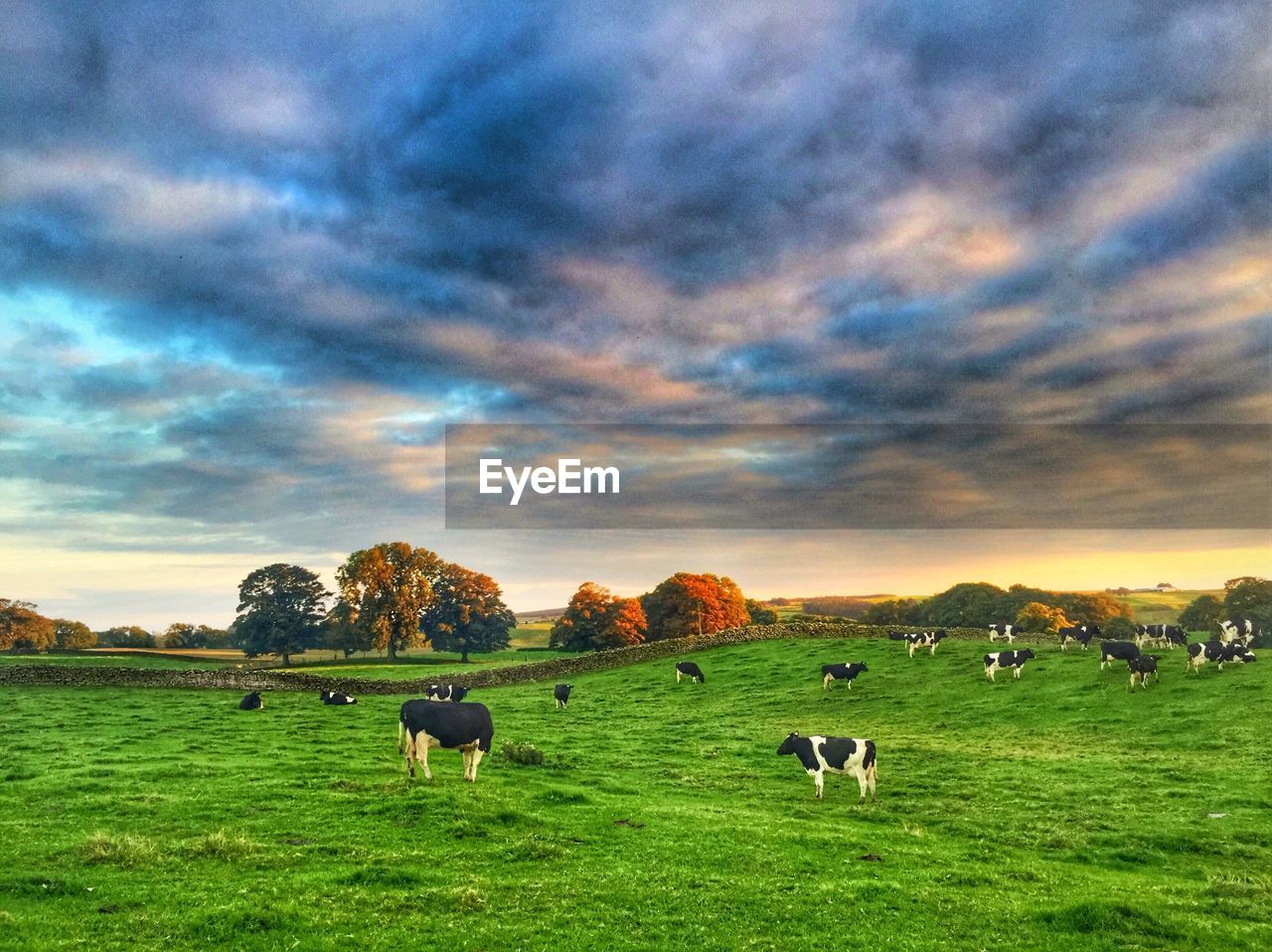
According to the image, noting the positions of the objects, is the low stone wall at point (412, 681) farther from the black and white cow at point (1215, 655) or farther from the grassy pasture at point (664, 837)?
the grassy pasture at point (664, 837)

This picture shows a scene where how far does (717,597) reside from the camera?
327ft

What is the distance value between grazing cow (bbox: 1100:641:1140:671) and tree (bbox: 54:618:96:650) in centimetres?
12044

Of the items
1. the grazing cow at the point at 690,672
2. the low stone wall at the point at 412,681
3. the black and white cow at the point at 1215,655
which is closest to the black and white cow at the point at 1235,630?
the black and white cow at the point at 1215,655

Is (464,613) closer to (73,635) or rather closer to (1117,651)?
(73,635)

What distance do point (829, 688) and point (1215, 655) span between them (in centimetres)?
1984

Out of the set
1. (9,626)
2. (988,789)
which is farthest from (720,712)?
(9,626)

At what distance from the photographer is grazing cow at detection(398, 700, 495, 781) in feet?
77.4

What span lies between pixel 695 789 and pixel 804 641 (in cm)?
4016

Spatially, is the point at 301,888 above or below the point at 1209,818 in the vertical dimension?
above

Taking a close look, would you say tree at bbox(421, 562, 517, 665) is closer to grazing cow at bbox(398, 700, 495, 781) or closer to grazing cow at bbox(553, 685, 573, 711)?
grazing cow at bbox(553, 685, 573, 711)

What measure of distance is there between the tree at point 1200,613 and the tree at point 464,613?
87530 mm

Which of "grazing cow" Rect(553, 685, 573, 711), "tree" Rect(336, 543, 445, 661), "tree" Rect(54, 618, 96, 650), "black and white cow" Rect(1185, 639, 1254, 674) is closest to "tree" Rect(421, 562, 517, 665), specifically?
"tree" Rect(336, 543, 445, 661)

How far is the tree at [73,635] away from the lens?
360 ft

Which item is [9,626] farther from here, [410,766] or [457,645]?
[410,766]
